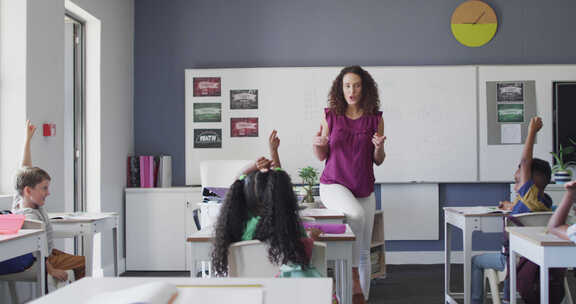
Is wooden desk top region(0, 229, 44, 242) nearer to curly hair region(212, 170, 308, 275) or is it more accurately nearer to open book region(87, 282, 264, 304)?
curly hair region(212, 170, 308, 275)

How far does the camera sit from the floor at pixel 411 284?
13.2 ft

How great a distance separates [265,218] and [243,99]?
3556 mm

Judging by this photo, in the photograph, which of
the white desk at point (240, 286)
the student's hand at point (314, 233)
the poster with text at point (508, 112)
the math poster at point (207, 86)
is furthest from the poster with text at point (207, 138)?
the white desk at point (240, 286)

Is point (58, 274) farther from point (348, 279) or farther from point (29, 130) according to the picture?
point (348, 279)

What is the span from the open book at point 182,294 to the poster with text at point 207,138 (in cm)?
429

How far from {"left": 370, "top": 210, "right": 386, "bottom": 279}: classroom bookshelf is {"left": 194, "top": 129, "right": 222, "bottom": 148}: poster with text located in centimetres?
177

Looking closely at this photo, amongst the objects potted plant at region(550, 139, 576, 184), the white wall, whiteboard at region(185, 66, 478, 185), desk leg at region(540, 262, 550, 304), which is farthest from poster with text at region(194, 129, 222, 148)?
desk leg at region(540, 262, 550, 304)

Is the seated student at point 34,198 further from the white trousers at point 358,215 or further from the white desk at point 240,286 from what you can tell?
the white desk at point 240,286

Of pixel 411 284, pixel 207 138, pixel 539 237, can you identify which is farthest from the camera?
pixel 207 138

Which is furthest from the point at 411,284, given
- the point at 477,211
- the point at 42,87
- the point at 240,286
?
the point at 240,286

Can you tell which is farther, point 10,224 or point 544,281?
point 10,224

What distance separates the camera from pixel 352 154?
3086mm

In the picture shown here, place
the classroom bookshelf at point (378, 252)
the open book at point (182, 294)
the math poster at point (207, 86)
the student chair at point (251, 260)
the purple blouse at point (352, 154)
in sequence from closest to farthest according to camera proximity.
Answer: the open book at point (182, 294) → the student chair at point (251, 260) → the purple blouse at point (352, 154) → the classroom bookshelf at point (378, 252) → the math poster at point (207, 86)

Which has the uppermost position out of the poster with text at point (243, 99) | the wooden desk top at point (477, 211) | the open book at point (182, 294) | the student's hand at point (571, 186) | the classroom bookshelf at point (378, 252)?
the poster with text at point (243, 99)
